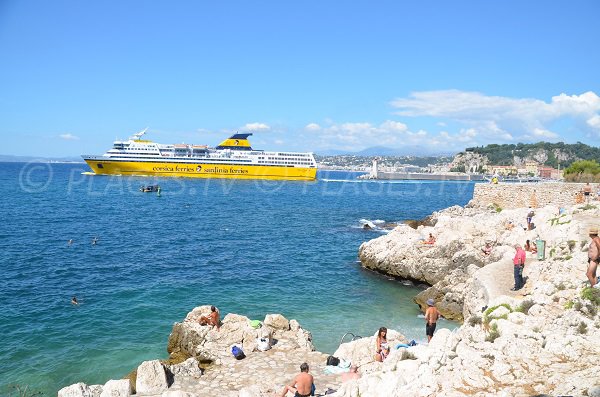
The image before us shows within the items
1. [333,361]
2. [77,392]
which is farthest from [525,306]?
[77,392]

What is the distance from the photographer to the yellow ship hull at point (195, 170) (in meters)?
92.3

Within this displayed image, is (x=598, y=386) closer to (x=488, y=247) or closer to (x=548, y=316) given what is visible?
(x=548, y=316)

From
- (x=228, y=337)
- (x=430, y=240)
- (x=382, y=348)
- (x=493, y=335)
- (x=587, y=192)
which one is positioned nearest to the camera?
(x=493, y=335)

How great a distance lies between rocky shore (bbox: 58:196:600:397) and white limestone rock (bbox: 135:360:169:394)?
0.07 ft

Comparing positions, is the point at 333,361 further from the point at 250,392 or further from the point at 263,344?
the point at 250,392

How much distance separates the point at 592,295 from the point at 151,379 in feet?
29.0

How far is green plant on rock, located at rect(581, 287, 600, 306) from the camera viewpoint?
8352 millimetres

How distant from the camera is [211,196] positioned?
210 ft

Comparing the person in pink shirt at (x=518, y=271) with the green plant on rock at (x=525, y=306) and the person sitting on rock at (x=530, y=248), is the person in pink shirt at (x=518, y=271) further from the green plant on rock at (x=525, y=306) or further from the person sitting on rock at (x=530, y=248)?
the person sitting on rock at (x=530, y=248)

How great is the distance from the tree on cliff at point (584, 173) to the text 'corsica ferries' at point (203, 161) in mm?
63349

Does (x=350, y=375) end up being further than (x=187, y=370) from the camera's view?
No

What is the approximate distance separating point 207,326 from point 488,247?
12794 mm

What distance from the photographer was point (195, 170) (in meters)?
95.2

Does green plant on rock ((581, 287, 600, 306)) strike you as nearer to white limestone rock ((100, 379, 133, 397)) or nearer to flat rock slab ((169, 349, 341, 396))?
flat rock slab ((169, 349, 341, 396))
